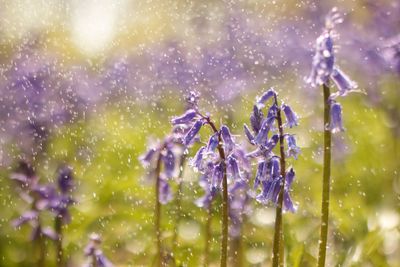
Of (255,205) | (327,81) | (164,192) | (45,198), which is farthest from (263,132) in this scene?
(255,205)

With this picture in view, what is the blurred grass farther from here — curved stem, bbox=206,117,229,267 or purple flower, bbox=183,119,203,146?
purple flower, bbox=183,119,203,146

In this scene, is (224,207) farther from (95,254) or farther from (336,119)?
(95,254)

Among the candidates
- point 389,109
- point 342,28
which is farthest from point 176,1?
point 389,109

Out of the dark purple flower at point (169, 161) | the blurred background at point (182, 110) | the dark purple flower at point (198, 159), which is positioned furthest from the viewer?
the blurred background at point (182, 110)

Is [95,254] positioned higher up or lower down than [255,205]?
lower down

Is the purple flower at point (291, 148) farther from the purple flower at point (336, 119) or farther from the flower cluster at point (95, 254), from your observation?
the flower cluster at point (95, 254)

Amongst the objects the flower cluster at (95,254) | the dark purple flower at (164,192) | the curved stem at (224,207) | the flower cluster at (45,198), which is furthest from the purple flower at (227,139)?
the flower cluster at (45,198)
